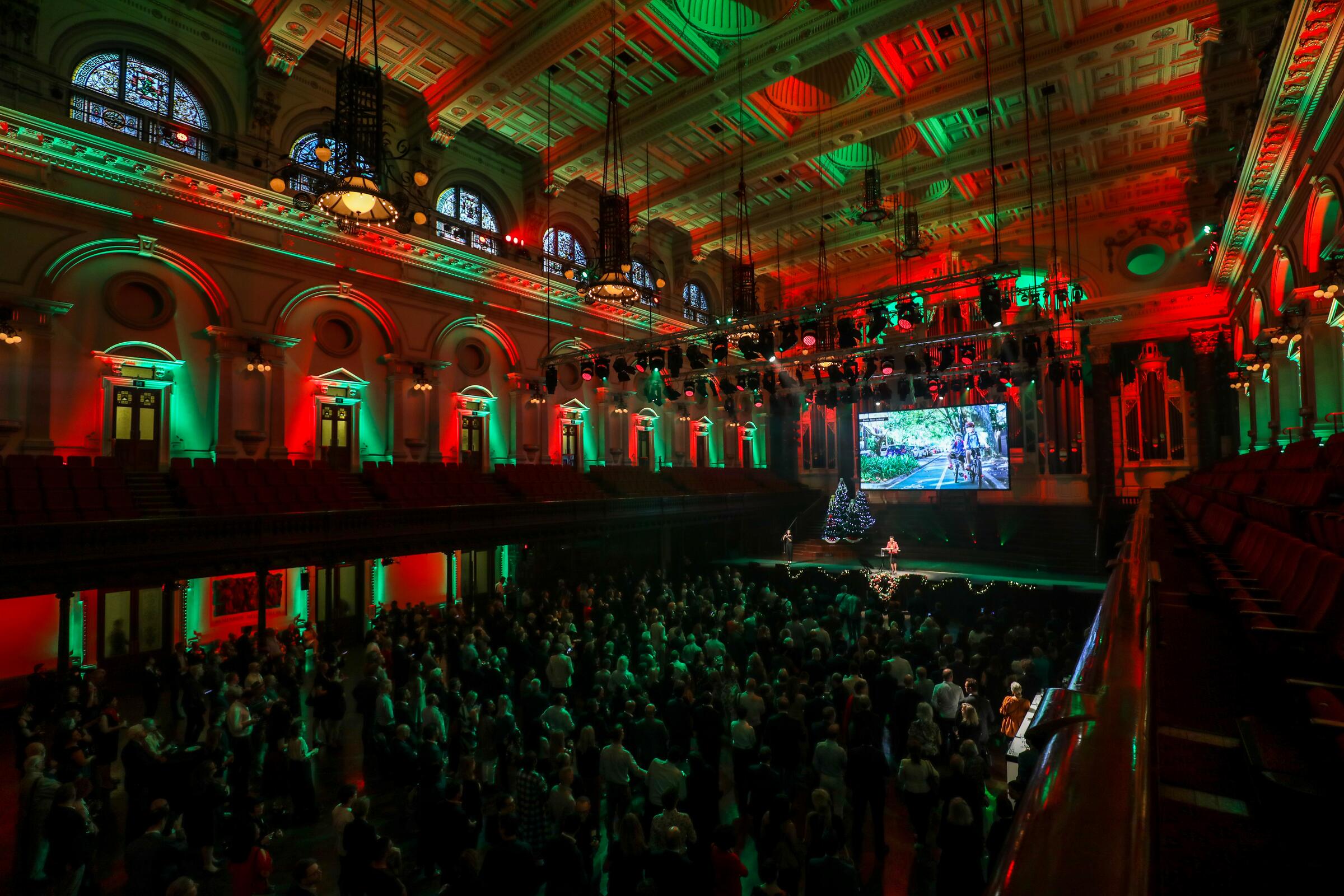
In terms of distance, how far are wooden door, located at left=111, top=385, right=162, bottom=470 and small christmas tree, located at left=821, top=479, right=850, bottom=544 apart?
1706 cm

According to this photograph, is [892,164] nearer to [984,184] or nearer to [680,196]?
[984,184]

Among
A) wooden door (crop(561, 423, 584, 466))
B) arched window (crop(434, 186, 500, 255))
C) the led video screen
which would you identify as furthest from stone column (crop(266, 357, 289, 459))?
the led video screen

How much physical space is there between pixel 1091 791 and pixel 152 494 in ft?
42.8

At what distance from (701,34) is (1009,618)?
11.9 m

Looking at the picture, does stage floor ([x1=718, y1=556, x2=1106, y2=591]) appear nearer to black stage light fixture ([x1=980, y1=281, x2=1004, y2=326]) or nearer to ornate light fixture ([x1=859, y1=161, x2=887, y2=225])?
black stage light fixture ([x1=980, y1=281, x2=1004, y2=326])

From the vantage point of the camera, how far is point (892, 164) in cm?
1714

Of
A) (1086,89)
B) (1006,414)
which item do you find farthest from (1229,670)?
(1006,414)

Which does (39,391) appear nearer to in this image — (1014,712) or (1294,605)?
(1014,712)

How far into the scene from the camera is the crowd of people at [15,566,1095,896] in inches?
167

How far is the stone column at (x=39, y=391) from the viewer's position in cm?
1053

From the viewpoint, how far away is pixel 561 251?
19406mm

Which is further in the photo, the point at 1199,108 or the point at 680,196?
the point at 680,196

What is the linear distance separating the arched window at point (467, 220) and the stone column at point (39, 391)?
7593 millimetres

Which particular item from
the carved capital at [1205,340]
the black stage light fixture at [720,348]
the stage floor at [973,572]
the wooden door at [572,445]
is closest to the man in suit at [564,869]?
the black stage light fixture at [720,348]
